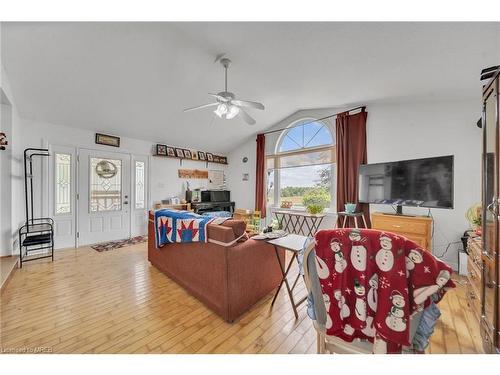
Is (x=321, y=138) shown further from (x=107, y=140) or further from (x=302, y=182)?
(x=107, y=140)

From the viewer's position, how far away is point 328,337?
3.58 ft

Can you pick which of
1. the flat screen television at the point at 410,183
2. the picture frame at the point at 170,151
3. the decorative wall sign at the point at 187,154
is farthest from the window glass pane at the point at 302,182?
the picture frame at the point at 170,151

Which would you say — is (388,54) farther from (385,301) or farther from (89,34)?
(89,34)

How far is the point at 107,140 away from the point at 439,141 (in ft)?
20.4

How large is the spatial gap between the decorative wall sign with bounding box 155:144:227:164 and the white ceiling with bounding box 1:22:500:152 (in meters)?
1.17

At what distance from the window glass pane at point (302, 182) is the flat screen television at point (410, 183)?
99 cm

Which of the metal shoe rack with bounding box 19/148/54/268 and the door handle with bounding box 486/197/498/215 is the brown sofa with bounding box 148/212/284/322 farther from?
the metal shoe rack with bounding box 19/148/54/268

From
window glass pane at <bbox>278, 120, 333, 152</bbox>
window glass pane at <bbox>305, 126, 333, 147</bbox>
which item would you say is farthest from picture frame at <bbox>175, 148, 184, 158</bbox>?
window glass pane at <bbox>305, 126, 333, 147</bbox>

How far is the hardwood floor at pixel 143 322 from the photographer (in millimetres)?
1617

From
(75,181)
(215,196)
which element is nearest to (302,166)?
(215,196)

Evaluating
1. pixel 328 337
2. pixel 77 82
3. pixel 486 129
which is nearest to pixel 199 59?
pixel 77 82

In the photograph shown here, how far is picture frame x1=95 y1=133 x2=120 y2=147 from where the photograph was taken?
4.33 metres

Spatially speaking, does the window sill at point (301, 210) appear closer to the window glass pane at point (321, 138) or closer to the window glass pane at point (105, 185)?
the window glass pane at point (321, 138)
